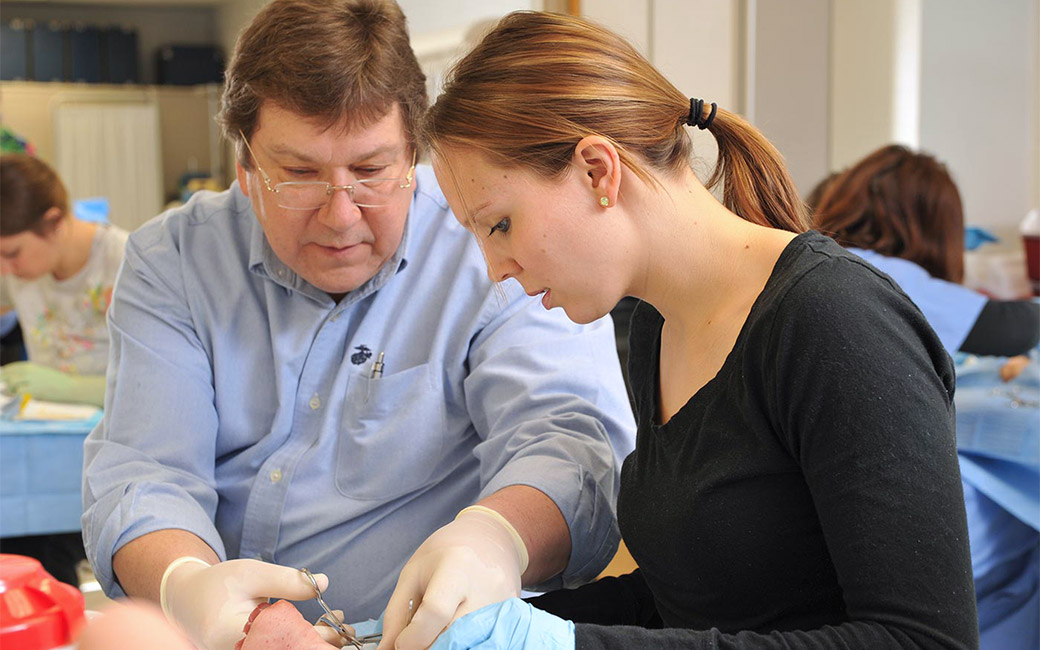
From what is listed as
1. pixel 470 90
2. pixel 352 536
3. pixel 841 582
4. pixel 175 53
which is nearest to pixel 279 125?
pixel 470 90

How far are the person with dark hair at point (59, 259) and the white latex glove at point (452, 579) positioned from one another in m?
2.45

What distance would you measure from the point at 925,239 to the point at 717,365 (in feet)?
6.51

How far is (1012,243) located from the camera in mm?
3420

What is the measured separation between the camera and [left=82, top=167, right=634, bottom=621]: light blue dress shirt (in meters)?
1.28

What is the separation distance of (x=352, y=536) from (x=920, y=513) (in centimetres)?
78

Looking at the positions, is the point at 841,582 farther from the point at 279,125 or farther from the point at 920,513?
the point at 279,125

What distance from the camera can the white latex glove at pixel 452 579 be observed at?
949 millimetres

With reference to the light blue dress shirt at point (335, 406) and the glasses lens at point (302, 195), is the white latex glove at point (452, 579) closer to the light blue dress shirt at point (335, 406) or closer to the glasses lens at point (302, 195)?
the light blue dress shirt at point (335, 406)

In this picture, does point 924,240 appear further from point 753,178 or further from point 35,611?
point 35,611

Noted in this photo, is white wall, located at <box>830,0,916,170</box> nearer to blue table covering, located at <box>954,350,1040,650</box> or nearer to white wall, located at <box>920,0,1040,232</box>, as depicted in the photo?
white wall, located at <box>920,0,1040,232</box>

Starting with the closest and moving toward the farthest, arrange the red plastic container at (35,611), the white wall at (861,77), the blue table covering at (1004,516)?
the red plastic container at (35,611)
the blue table covering at (1004,516)
the white wall at (861,77)

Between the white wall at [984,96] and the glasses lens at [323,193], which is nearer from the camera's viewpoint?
the glasses lens at [323,193]

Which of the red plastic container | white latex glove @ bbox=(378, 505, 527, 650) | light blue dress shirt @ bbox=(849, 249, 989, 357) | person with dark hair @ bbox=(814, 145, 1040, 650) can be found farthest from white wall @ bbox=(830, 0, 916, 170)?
the red plastic container

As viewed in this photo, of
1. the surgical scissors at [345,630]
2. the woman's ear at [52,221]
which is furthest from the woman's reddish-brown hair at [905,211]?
the woman's ear at [52,221]
